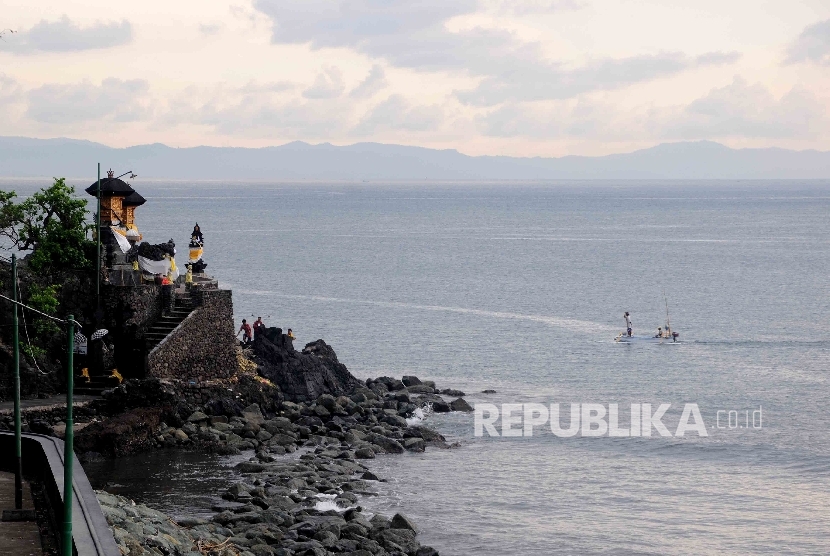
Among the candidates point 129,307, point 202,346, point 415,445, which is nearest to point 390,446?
point 415,445

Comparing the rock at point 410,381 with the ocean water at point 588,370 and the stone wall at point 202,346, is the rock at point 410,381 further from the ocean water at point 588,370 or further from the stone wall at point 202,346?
the stone wall at point 202,346

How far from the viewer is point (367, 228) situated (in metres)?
197

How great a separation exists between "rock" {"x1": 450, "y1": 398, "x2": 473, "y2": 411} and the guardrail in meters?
25.3

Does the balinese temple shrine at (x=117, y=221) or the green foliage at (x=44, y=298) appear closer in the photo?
the green foliage at (x=44, y=298)

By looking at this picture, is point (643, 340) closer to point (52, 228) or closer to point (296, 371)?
point (296, 371)

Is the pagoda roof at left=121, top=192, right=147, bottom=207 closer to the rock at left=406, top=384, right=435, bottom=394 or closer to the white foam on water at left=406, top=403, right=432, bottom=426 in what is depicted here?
the white foam on water at left=406, top=403, right=432, bottom=426

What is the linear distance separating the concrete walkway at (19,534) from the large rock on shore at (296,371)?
22116 mm

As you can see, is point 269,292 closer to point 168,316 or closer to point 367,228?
point 168,316

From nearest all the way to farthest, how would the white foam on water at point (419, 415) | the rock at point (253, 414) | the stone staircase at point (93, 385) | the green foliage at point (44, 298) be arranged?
the stone staircase at point (93, 385) < the green foliage at point (44, 298) < the rock at point (253, 414) < the white foam on water at point (419, 415)

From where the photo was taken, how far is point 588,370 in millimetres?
60781

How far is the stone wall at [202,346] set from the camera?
41469mm

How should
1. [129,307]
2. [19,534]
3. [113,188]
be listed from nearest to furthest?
[19,534]
[129,307]
[113,188]

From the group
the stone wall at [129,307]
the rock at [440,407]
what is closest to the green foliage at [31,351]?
the stone wall at [129,307]

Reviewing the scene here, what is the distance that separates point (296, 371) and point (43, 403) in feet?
39.0
